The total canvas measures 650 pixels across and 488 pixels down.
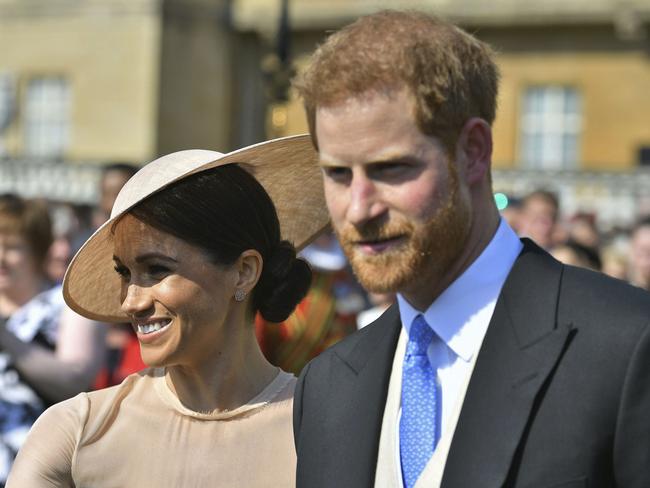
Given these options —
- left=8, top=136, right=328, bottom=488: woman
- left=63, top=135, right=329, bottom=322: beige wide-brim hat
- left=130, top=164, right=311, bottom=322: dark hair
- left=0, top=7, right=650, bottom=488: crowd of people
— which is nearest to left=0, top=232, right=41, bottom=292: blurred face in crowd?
left=0, top=7, right=650, bottom=488: crowd of people

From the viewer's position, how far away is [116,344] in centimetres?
630

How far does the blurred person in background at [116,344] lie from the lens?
5.27 meters

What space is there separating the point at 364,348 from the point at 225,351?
0.60 m

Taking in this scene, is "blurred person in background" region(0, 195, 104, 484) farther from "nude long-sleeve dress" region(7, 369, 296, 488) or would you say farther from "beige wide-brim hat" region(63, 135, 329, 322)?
"nude long-sleeve dress" region(7, 369, 296, 488)

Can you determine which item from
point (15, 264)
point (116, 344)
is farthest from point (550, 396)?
point (116, 344)

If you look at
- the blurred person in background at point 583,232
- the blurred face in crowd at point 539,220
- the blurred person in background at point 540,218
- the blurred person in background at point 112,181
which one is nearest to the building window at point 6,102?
the blurred person in background at point 583,232

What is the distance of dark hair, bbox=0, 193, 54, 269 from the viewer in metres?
5.78

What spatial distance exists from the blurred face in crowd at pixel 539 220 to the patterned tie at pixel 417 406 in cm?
543

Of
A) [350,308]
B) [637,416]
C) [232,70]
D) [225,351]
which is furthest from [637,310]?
[232,70]

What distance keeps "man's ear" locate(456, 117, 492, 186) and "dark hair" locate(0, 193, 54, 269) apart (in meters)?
3.53

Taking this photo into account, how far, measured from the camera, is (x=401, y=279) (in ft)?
8.59

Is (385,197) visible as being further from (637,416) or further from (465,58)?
(637,416)

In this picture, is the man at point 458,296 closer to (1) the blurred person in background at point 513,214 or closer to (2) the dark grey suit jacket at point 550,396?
(2) the dark grey suit jacket at point 550,396

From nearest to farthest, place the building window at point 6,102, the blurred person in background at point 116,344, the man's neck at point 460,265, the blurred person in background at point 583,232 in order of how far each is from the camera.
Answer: the man's neck at point 460,265, the blurred person in background at point 116,344, the blurred person in background at point 583,232, the building window at point 6,102
